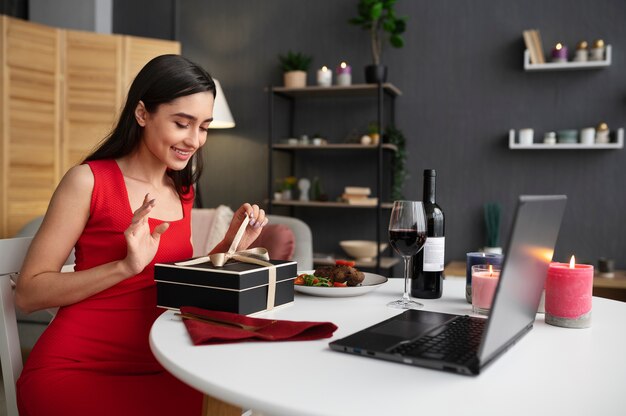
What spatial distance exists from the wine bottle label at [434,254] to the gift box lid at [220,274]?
331 mm

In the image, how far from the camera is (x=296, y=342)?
91 cm

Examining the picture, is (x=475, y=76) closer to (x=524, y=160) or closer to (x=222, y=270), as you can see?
(x=524, y=160)

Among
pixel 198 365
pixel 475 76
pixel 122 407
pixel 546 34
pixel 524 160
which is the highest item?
pixel 546 34

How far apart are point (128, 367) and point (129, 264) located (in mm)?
255

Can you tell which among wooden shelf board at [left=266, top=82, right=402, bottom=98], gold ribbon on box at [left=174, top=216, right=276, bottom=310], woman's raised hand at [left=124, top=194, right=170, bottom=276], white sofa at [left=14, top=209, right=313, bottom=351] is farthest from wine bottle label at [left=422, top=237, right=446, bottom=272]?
wooden shelf board at [left=266, top=82, right=402, bottom=98]

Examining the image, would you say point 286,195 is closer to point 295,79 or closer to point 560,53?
point 295,79

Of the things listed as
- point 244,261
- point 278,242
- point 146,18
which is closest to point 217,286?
point 244,261

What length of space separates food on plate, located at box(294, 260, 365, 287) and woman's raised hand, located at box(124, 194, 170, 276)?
36cm

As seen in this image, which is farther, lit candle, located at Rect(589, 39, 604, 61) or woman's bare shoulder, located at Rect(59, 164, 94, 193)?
lit candle, located at Rect(589, 39, 604, 61)

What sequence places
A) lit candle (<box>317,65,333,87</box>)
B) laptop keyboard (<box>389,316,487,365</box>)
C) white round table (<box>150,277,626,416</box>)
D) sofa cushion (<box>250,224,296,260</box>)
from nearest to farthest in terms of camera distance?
white round table (<box>150,277,626,416</box>) → laptop keyboard (<box>389,316,487,365</box>) → sofa cushion (<box>250,224,296,260</box>) → lit candle (<box>317,65,333,87</box>)

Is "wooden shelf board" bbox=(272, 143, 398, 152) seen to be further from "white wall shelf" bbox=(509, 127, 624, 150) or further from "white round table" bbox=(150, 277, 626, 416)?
"white round table" bbox=(150, 277, 626, 416)

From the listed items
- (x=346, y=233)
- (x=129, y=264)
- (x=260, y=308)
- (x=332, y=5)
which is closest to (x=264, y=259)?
(x=260, y=308)

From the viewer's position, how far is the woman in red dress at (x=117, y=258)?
115cm

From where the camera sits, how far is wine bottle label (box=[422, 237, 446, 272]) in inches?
49.7
